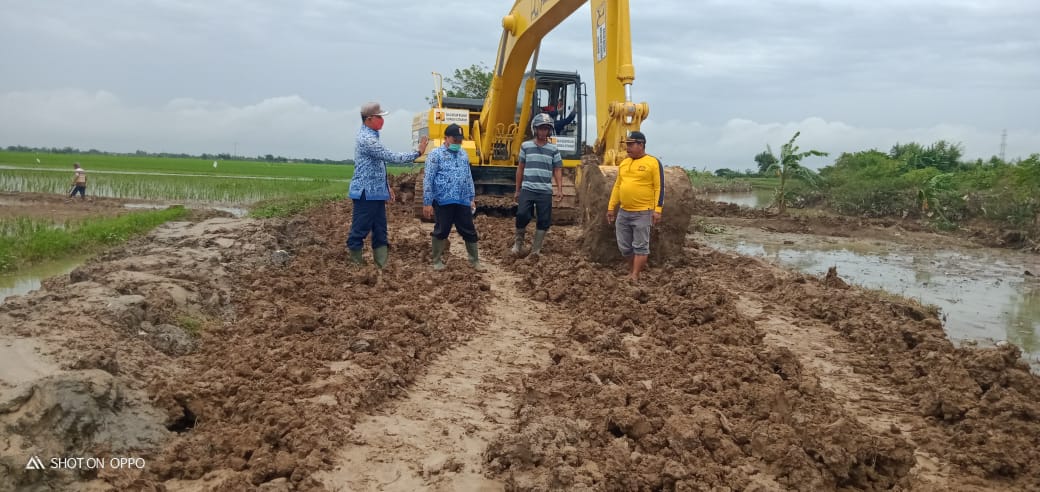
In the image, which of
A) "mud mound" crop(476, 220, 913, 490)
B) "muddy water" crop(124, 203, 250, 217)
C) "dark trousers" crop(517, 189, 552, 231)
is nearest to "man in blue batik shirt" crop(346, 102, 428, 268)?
"dark trousers" crop(517, 189, 552, 231)

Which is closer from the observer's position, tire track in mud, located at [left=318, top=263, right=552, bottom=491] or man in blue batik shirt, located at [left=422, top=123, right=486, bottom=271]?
tire track in mud, located at [left=318, top=263, right=552, bottom=491]

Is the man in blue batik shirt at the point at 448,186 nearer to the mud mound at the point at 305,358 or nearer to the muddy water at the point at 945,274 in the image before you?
the mud mound at the point at 305,358

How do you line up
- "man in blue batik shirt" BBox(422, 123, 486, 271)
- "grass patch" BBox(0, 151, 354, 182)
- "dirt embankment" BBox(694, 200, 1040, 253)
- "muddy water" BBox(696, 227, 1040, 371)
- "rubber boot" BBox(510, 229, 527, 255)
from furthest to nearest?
"grass patch" BBox(0, 151, 354, 182)
"dirt embankment" BBox(694, 200, 1040, 253)
"rubber boot" BBox(510, 229, 527, 255)
"man in blue batik shirt" BBox(422, 123, 486, 271)
"muddy water" BBox(696, 227, 1040, 371)

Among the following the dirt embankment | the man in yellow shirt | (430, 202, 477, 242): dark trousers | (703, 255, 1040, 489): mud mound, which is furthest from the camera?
the dirt embankment

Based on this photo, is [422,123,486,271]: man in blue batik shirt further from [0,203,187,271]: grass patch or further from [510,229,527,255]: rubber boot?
[0,203,187,271]: grass patch

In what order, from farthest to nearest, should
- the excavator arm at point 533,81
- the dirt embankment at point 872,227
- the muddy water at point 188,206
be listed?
1. the muddy water at point 188,206
2. the dirt embankment at point 872,227
3. the excavator arm at point 533,81

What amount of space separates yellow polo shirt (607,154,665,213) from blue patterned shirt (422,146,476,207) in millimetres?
1559

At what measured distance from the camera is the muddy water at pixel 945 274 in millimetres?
6703

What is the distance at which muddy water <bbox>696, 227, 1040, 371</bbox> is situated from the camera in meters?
6.70

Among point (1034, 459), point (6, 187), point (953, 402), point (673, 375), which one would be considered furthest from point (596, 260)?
point (6, 187)

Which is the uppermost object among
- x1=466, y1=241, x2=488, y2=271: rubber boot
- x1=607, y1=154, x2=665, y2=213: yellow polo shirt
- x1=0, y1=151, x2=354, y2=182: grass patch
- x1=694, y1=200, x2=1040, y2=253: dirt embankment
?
x1=607, y1=154, x2=665, y2=213: yellow polo shirt

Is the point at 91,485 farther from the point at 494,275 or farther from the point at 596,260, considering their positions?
the point at 596,260

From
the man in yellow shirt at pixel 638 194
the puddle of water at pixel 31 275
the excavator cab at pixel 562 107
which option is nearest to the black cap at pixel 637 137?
the man in yellow shirt at pixel 638 194

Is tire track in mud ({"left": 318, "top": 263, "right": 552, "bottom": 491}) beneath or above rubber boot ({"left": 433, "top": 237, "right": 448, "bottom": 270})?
beneath
